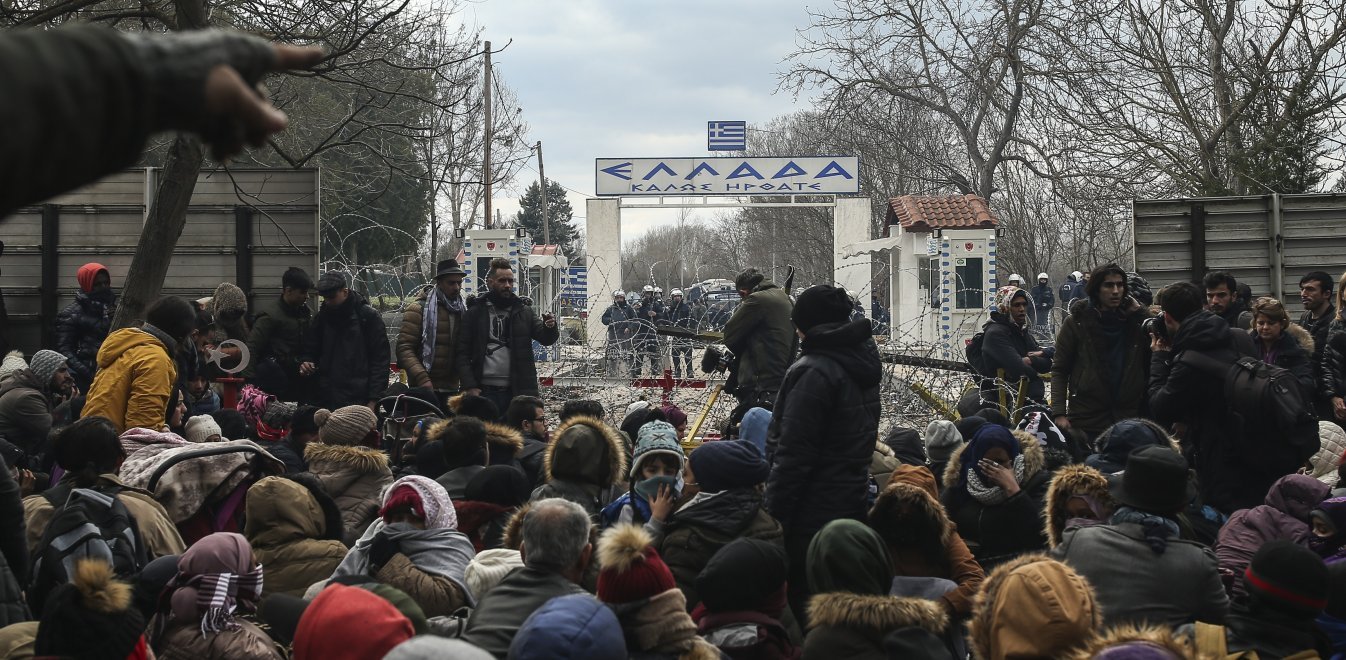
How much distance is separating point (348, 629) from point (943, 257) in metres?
18.2

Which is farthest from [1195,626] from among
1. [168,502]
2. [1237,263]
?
[1237,263]

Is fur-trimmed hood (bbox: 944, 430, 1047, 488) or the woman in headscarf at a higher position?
fur-trimmed hood (bbox: 944, 430, 1047, 488)

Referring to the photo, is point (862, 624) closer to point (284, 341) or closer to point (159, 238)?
point (284, 341)

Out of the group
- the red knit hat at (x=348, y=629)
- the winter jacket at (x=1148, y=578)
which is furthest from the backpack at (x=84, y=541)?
the winter jacket at (x=1148, y=578)

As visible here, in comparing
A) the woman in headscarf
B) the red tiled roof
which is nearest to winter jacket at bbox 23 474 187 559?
the woman in headscarf

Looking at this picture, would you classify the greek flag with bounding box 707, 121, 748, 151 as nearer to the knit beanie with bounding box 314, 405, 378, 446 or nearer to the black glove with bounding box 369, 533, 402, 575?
the knit beanie with bounding box 314, 405, 378, 446

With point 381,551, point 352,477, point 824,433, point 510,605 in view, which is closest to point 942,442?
point 824,433

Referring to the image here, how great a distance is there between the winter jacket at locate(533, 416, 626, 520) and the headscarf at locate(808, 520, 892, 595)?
4.33 ft

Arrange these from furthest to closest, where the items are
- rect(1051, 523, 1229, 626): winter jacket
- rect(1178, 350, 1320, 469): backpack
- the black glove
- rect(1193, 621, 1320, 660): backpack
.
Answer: rect(1178, 350, 1320, 469): backpack, the black glove, rect(1051, 523, 1229, 626): winter jacket, rect(1193, 621, 1320, 660): backpack

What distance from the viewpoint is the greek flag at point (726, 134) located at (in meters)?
31.2

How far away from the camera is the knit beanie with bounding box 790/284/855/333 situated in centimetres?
534

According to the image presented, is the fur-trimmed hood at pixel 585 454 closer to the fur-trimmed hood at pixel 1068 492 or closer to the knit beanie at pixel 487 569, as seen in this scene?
the knit beanie at pixel 487 569

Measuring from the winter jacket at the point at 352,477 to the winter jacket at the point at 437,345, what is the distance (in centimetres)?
368

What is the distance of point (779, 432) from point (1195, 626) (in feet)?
6.76
